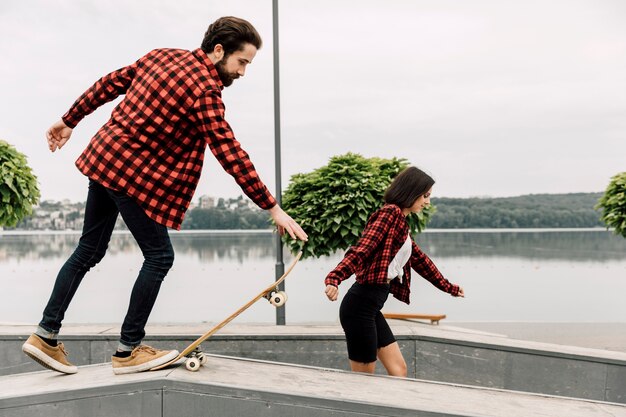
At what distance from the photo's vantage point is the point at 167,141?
10.1 feet

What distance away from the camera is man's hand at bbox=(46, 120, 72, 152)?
350cm

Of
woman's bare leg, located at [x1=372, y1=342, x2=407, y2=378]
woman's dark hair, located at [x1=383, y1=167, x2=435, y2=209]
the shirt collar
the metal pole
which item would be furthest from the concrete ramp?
the metal pole

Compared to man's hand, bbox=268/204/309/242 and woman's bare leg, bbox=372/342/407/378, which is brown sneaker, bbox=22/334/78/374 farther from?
woman's bare leg, bbox=372/342/407/378

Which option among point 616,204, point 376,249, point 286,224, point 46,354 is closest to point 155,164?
point 286,224

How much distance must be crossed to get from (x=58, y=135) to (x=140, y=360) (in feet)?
4.63

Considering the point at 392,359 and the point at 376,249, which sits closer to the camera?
the point at 376,249

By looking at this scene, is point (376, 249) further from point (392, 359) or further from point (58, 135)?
point (58, 135)

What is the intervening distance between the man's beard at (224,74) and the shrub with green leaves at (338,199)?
155 inches

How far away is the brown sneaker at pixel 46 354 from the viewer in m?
3.13

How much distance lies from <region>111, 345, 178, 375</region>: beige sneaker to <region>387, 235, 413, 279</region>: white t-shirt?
4.58 feet

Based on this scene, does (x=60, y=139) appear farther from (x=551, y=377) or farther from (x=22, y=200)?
(x=22, y=200)

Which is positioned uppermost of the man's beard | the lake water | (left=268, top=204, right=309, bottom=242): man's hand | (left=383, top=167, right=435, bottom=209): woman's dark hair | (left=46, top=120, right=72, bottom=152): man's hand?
the man's beard

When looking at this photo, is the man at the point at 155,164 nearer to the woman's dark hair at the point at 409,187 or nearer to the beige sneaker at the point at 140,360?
the beige sneaker at the point at 140,360

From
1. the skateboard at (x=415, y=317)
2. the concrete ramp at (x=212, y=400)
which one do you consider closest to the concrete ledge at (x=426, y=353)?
the skateboard at (x=415, y=317)
